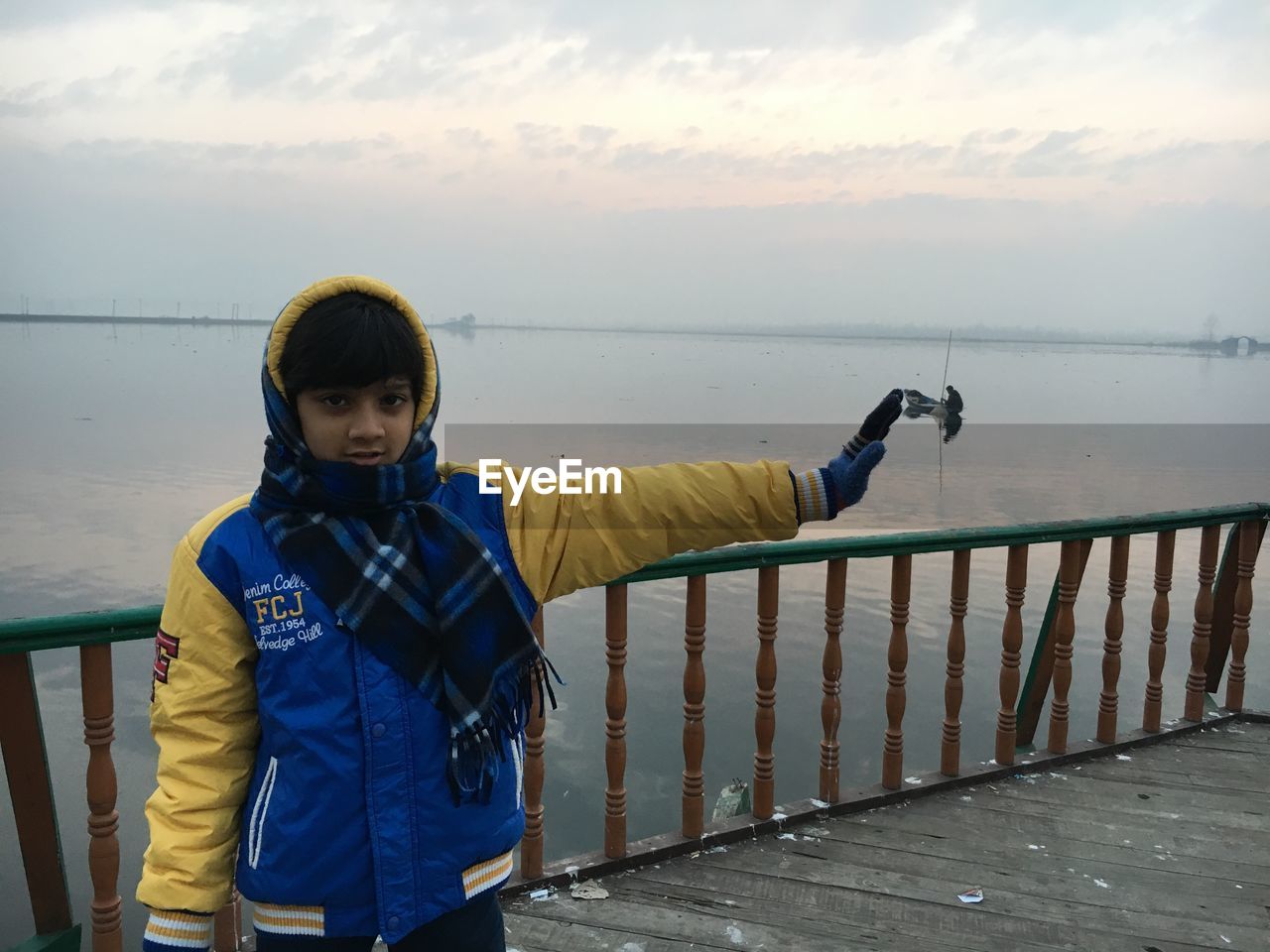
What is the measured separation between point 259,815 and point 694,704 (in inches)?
59.3

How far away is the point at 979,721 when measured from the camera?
632 cm

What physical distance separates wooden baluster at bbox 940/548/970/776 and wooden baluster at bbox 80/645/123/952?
2342 millimetres

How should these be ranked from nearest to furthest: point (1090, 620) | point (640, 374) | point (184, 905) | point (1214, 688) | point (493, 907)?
point (184, 905) < point (493, 907) < point (1214, 688) < point (1090, 620) < point (640, 374)

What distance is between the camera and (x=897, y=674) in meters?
3.04

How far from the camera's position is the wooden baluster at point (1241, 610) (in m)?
3.71

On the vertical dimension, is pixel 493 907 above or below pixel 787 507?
below

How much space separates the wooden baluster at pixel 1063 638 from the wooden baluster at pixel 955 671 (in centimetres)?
40

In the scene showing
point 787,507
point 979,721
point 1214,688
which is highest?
point 787,507

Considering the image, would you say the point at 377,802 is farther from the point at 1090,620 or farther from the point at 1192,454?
the point at 1192,454

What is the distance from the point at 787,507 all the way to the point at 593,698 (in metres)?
5.22

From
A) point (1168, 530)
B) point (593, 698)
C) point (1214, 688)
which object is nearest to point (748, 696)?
point (593, 698)

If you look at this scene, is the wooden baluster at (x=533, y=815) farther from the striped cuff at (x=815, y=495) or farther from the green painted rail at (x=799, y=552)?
the striped cuff at (x=815, y=495)

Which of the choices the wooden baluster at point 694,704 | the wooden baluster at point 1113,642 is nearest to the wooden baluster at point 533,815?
the wooden baluster at point 694,704

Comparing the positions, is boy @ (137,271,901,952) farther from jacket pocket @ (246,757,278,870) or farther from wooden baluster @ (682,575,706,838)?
wooden baluster @ (682,575,706,838)
